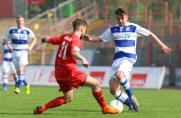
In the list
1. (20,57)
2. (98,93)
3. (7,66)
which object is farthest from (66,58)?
(7,66)

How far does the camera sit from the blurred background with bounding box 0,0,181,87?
33.3 meters

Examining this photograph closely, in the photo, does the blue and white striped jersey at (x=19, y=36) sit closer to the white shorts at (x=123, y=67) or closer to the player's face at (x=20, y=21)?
the player's face at (x=20, y=21)

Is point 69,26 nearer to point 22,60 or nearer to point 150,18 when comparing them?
point 150,18

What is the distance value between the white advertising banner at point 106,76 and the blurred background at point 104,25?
2.44m

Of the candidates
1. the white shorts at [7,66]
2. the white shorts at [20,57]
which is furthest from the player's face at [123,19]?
the white shorts at [7,66]

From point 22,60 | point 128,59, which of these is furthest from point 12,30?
point 128,59

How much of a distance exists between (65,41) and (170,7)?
3825 cm

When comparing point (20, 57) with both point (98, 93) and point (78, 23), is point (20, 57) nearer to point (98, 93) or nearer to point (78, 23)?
point (98, 93)

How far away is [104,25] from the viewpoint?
39.1 m

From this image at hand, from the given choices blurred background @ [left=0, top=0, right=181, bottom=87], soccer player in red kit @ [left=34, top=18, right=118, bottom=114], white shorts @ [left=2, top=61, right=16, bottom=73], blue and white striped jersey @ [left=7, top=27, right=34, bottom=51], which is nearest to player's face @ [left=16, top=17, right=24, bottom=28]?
blue and white striped jersey @ [left=7, top=27, right=34, bottom=51]

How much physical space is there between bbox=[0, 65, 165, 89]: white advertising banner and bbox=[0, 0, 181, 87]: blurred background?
244 cm

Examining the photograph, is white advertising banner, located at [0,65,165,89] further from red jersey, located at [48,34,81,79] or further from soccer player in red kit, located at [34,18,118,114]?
red jersey, located at [48,34,81,79]

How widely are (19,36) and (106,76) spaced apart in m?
8.76

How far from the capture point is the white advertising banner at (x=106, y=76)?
94.0 ft
